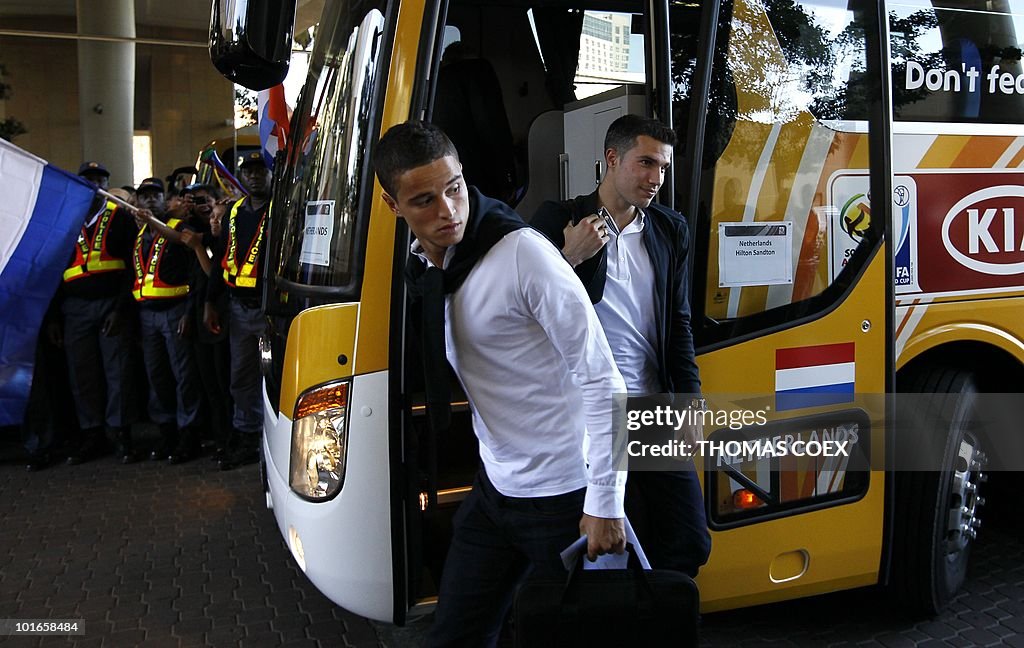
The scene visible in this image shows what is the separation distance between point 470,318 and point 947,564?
260 cm

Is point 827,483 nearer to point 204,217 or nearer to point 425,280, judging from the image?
point 425,280

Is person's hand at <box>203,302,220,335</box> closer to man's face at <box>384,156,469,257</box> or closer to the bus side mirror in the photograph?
the bus side mirror

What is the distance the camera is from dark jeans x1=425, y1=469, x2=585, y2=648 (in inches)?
94.6

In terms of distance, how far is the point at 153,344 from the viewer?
6.83 meters

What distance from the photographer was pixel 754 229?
10.7 ft

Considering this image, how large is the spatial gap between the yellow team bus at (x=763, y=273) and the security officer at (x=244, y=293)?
2181 mm

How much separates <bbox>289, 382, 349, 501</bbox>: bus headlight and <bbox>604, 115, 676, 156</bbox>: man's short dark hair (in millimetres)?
1186

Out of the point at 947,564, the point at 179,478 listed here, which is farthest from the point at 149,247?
the point at 947,564

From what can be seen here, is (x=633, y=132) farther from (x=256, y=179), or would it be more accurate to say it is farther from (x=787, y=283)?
(x=256, y=179)

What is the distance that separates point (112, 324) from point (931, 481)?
558 cm

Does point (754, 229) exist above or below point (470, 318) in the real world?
above

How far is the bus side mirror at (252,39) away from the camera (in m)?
2.96

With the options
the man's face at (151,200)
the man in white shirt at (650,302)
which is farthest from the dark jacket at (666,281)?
the man's face at (151,200)

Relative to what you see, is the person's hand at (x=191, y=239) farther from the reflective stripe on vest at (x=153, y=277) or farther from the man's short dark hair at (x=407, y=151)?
the man's short dark hair at (x=407, y=151)
